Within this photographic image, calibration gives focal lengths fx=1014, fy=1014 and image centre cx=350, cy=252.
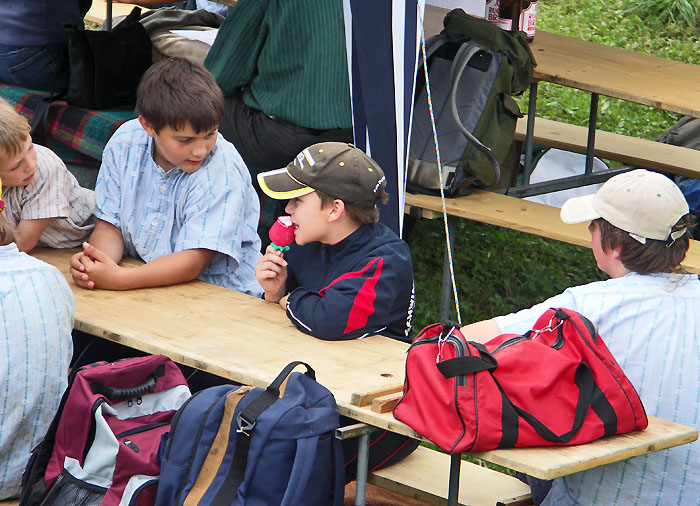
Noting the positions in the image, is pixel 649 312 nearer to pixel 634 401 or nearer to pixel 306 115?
pixel 634 401

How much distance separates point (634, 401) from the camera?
7.35 feet

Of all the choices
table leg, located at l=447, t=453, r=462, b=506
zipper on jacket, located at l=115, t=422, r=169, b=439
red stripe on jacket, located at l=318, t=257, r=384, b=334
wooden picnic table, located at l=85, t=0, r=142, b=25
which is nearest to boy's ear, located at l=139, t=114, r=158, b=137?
red stripe on jacket, located at l=318, t=257, r=384, b=334

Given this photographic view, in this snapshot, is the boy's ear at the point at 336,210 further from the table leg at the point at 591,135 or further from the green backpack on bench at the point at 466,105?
the table leg at the point at 591,135

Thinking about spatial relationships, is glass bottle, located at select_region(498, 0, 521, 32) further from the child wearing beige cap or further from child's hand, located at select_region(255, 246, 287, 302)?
the child wearing beige cap

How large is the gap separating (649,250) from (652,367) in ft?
0.93

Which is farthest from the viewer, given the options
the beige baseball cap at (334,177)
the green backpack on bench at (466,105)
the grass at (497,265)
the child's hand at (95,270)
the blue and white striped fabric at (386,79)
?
the grass at (497,265)

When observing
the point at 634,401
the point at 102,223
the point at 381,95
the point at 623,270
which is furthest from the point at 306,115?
the point at 634,401

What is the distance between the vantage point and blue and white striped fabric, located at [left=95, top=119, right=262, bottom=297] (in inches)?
129

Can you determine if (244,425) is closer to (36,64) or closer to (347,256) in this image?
(347,256)

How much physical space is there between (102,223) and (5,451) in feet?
3.31

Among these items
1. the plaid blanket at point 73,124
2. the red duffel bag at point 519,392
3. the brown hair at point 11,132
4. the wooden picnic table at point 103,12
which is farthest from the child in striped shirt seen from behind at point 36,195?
the wooden picnic table at point 103,12

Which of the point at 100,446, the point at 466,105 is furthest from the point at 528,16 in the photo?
the point at 100,446

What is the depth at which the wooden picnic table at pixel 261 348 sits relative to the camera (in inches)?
85.8

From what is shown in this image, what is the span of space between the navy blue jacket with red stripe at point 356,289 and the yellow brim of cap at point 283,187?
7.3 inches
